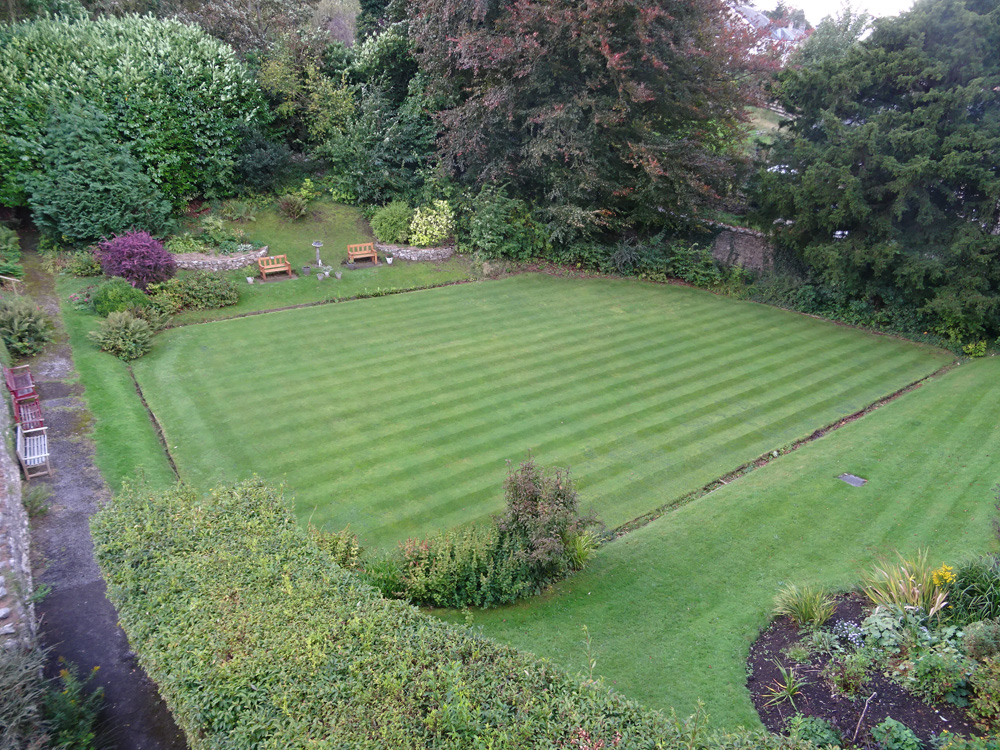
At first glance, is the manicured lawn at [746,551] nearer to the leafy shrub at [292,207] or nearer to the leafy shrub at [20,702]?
the leafy shrub at [20,702]

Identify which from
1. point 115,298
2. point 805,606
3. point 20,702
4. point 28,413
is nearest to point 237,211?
point 115,298

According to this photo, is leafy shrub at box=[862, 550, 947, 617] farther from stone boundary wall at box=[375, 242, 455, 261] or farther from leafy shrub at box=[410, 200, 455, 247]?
leafy shrub at box=[410, 200, 455, 247]

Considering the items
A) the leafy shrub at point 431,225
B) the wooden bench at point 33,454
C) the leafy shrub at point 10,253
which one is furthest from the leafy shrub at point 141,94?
the wooden bench at point 33,454

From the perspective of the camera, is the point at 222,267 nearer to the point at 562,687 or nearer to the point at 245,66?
the point at 245,66

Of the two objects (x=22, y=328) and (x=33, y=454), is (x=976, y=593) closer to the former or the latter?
(x=33, y=454)

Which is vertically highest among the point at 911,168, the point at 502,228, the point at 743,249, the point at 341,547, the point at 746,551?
the point at 911,168

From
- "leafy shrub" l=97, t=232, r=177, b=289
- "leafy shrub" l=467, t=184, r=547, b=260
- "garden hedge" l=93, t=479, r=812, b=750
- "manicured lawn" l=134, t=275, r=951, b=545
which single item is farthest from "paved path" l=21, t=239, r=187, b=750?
"leafy shrub" l=467, t=184, r=547, b=260

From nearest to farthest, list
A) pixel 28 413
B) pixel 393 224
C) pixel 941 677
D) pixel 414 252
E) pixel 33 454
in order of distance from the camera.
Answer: pixel 941 677
pixel 33 454
pixel 28 413
pixel 414 252
pixel 393 224
